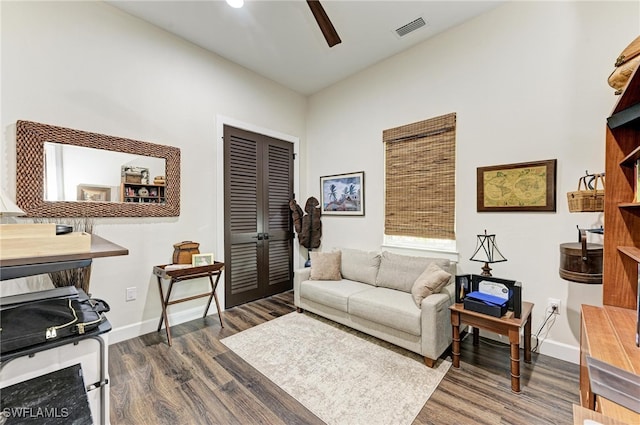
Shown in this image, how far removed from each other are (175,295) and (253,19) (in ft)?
10.6

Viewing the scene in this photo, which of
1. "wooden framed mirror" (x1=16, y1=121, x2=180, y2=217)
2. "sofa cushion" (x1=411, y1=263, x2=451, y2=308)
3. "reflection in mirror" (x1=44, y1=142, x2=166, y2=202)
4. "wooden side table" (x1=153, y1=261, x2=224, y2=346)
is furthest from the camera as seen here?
"wooden side table" (x1=153, y1=261, x2=224, y2=346)

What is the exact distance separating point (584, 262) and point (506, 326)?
0.71 m

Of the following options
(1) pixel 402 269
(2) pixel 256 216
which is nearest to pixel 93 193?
(2) pixel 256 216

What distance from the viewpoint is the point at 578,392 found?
1.94 m

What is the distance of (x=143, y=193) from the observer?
2881 millimetres

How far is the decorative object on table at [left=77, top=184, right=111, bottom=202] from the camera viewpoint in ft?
8.17

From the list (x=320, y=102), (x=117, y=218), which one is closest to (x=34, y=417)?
(x=117, y=218)

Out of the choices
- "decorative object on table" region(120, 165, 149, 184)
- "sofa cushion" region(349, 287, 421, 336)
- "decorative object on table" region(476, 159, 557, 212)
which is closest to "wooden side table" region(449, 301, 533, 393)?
"sofa cushion" region(349, 287, 421, 336)

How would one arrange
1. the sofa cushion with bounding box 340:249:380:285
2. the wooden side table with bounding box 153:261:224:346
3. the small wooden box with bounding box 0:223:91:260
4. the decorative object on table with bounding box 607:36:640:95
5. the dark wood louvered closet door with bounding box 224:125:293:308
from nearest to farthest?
the small wooden box with bounding box 0:223:91:260 < the decorative object on table with bounding box 607:36:640:95 < the wooden side table with bounding box 153:261:224:346 < the sofa cushion with bounding box 340:249:380:285 < the dark wood louvered closet door with bounding box 224:125:293:308

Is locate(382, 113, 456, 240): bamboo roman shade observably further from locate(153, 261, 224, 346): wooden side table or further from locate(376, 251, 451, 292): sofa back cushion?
locate(153, 261, 224, 346): wooden side table

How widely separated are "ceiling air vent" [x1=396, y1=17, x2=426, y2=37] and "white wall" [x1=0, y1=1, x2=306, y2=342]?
2.09 m

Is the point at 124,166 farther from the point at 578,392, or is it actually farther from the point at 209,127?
the point at 578,392

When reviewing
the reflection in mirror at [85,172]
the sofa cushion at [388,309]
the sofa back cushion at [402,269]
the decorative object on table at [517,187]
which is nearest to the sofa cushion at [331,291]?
the sofa cushion at [388,309]

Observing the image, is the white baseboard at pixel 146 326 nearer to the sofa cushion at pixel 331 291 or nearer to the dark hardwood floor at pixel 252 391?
the dark hardwood floor at pixel 252 391
